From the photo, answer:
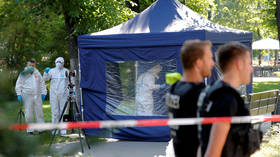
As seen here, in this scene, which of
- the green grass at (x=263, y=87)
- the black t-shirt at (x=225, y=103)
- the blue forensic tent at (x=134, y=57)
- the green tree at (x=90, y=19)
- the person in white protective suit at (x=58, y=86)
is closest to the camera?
the black t-shirt at (x=225, y=103)

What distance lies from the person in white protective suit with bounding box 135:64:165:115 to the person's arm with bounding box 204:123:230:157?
5.79 metres

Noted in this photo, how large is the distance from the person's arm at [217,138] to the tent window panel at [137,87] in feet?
18.8

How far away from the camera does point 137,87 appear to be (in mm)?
8477

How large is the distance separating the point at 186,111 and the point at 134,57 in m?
5.66

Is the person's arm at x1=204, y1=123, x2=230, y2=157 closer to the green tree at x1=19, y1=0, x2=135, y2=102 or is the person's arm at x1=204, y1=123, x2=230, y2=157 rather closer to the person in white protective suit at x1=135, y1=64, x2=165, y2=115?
the person in white protective suit at x1=135, y1=64, x2=165, y2=115

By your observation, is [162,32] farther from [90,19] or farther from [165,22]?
[90,19]

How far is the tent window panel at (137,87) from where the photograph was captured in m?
8.33

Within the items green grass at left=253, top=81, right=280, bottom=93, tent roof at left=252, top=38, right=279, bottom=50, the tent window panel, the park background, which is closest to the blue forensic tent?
the tent window panel

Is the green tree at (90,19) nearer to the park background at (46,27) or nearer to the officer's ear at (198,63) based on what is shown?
the park background at (46,27)

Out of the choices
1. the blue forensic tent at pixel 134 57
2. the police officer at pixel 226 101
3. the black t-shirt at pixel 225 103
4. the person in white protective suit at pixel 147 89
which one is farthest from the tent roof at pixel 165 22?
the black t-shirt at pixel 225 103

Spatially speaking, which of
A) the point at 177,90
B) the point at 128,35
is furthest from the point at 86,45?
the point at 177,90

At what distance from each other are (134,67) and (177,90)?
18.8 ft

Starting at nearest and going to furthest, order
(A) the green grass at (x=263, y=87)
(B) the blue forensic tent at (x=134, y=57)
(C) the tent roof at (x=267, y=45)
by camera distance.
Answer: (B) the blue forensic tent at (x=134, y=57), (A) the green grass at (x=263, y=87), (C) the tent roof at (x=267, y=45)

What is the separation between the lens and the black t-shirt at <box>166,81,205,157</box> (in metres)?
2.76
